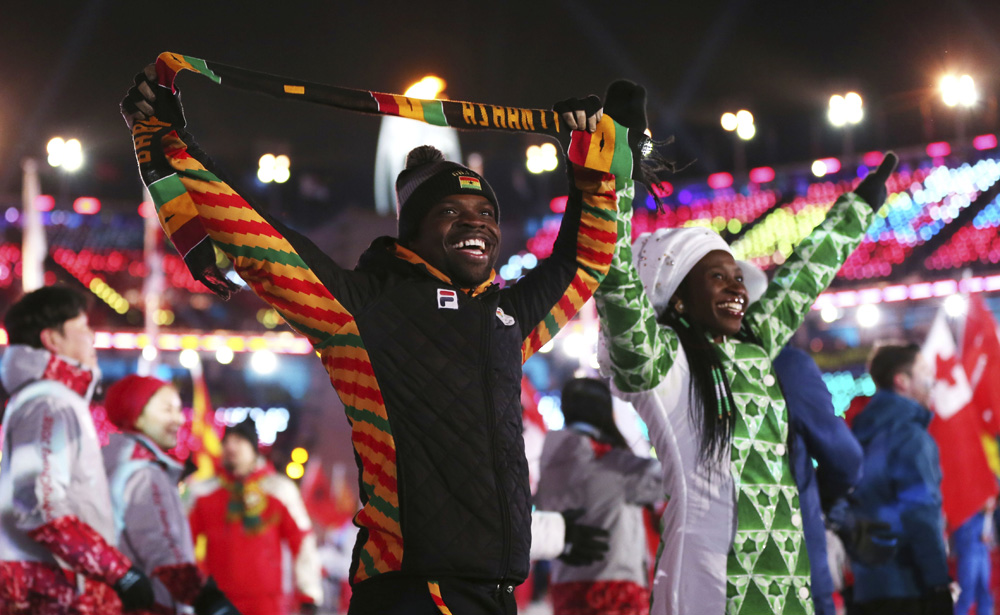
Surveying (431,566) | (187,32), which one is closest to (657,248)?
(431,566)

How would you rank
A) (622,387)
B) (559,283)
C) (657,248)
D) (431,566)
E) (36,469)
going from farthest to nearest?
(36,469), (657,248), (622,387), (559,283), (431,566)

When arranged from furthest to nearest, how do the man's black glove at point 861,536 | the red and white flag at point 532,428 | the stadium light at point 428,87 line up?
the stadium light at point 428,87 < the red and white flag at point 532,428 < the man's black glove at point 861,536

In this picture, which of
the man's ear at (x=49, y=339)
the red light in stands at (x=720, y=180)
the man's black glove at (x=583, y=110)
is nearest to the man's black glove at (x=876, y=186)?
the man's black glove at (x=583, y=110)

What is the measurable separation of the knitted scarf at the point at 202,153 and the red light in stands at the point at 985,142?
19640 mm

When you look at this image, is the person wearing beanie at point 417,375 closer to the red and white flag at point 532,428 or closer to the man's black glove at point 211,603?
the man's black glove at point 211,603

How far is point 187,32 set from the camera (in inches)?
335

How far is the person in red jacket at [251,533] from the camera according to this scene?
6180mm

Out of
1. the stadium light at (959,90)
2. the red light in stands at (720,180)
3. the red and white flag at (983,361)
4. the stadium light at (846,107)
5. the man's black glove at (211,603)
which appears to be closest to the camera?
the man's black glove at (211,603)

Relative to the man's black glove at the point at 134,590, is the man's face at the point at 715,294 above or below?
above

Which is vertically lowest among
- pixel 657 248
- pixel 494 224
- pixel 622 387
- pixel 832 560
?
pixel 832 560

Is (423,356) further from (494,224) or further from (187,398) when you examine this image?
(187,398)

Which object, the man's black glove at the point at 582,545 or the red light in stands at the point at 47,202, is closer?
the man's black glove at the point at 582,545

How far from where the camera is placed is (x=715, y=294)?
3277 mm

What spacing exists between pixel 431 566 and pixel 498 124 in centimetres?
125
